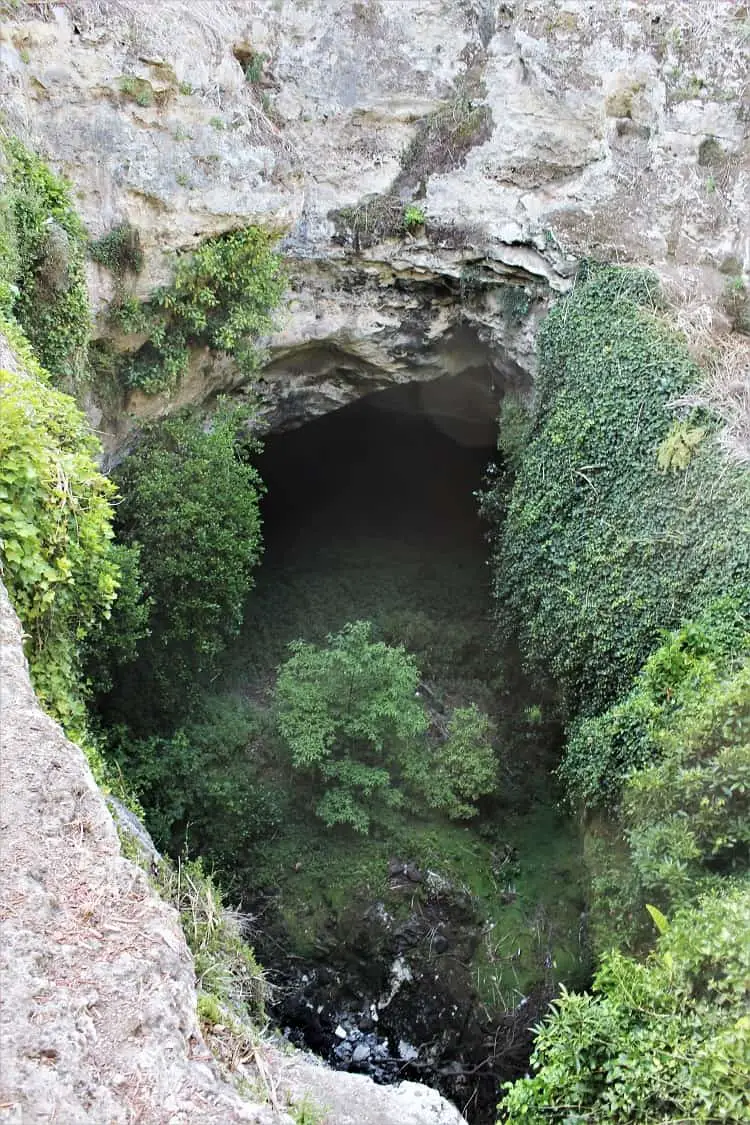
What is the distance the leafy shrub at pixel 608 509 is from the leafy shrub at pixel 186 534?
12.8 ft

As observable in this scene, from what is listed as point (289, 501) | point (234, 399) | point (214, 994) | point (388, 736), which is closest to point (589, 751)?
point (388, 736)

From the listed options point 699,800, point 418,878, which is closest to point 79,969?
point 699,800

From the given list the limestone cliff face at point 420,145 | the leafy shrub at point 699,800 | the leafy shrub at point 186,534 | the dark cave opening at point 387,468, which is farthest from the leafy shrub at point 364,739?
the dark cave opening at point 387,468

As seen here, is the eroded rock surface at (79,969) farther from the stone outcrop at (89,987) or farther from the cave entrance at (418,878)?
the cave entrance at (418,878)

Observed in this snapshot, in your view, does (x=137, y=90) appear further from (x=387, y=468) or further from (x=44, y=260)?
(x=387, y=468)

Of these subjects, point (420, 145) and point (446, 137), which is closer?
point (446, 137)

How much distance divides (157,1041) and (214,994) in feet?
4.53

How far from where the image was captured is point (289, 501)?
1764 cm

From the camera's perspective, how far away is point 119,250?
A: 1100 centimetres

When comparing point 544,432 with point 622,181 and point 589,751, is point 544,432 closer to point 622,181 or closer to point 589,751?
point 622,181

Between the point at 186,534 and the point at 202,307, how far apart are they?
3.22 meters

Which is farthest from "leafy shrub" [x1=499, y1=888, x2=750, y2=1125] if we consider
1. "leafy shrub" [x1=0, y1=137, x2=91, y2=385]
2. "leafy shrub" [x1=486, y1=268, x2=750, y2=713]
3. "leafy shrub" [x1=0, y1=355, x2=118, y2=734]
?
"leafy shrub" [x1=0, y1=137, x2=91, y2=385]

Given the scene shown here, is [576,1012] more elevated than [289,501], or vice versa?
[289,501]

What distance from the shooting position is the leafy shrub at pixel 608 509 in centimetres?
971
